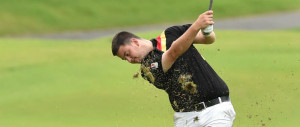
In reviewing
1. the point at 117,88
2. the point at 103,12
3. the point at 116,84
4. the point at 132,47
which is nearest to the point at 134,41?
the point at 132,47

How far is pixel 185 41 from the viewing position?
609cm

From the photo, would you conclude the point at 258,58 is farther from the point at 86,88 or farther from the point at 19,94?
the point at 19,94

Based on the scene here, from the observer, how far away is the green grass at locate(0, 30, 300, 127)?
41.6 ft

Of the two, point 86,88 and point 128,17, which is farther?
point 128,17

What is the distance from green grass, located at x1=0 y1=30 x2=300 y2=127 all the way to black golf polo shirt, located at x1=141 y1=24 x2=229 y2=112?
3.58 meters

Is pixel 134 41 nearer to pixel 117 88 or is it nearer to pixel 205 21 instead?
pixel 205 21

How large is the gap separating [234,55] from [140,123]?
328 inches

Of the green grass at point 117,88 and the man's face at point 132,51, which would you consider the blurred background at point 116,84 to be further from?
the man's face at point 132,51

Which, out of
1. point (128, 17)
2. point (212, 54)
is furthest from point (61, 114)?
point (128, 17)

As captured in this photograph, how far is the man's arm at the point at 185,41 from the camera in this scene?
592cm

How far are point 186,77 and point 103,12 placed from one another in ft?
127

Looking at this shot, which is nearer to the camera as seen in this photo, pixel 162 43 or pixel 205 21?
pixel 205 21

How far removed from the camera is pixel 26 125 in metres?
12.4

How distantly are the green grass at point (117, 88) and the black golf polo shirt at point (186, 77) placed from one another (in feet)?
11.7
